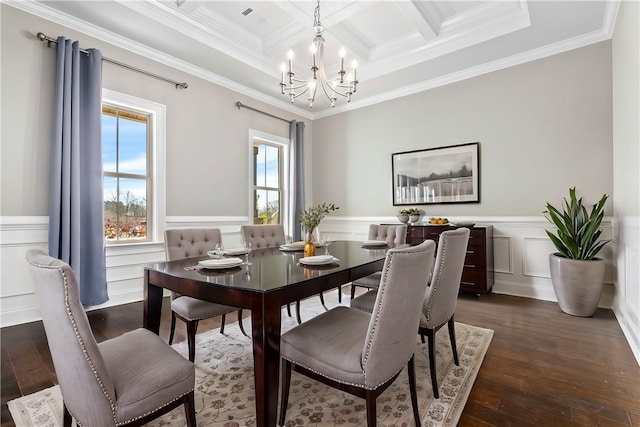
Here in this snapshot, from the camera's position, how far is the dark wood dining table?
1.27 metres

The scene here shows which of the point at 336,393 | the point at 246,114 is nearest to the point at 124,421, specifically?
the point at 336,393

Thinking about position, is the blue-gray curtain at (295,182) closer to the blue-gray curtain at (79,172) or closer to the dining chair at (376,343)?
the blue-gray curtain at (79,172)

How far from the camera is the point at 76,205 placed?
113 inches

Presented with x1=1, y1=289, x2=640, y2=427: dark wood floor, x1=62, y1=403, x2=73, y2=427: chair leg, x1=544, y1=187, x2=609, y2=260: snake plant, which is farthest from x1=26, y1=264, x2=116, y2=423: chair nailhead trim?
x1=544, y1=187, x2=609, y2=260: snake plant

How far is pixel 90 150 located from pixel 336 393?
313 cm

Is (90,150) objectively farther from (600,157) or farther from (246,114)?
(600,157)

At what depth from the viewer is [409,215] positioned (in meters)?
4.32

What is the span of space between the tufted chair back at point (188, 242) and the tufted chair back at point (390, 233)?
1.61 meters

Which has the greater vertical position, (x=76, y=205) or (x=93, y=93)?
(x=93, y=93)

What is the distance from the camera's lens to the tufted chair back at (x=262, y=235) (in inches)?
116

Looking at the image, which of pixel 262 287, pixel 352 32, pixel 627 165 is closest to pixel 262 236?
pixel 262 287

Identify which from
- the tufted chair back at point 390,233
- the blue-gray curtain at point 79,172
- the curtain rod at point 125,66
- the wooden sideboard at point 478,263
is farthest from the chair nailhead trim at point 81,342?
the wooden sideboard at point 478,263

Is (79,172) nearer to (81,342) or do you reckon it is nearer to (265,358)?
(81,342)

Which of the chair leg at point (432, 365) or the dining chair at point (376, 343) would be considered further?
the chair leg at point (432, 365)
